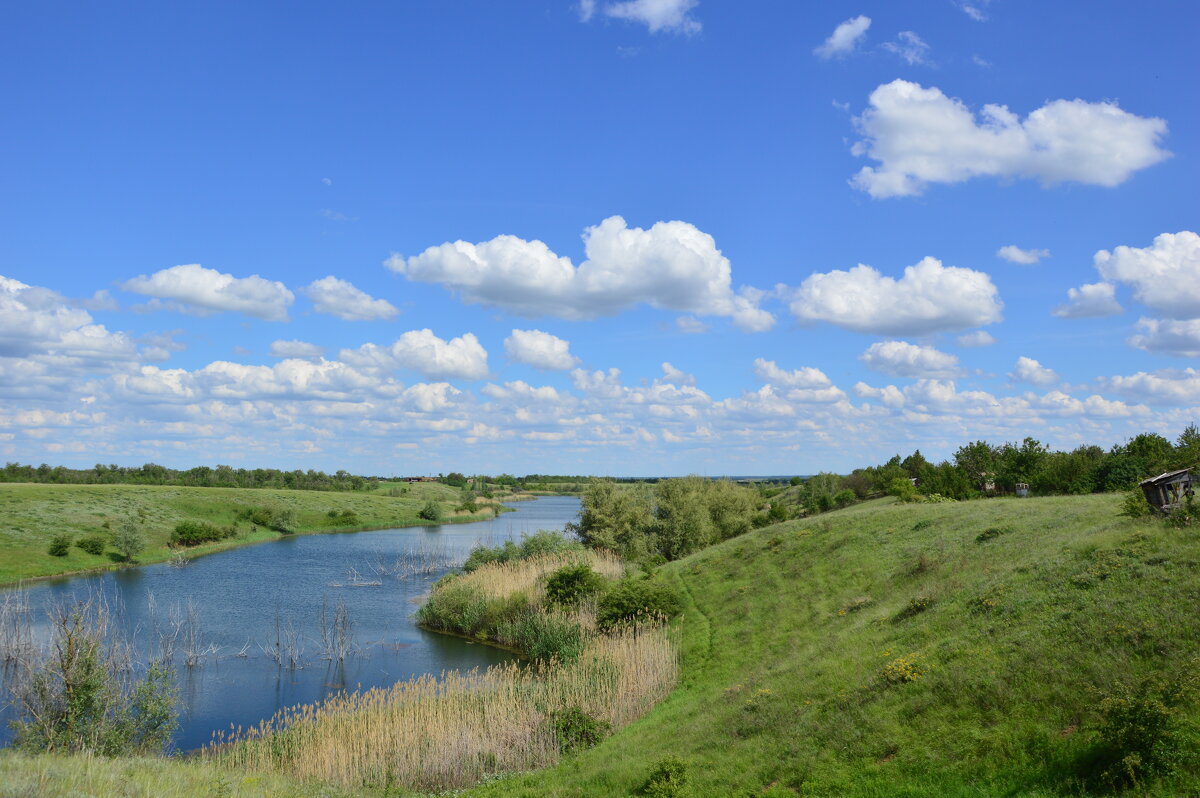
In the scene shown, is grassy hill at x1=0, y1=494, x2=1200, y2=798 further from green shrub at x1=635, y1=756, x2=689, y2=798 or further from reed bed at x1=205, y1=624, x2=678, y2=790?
reed bed at x1=205, y1=624, x2=678, y2=790

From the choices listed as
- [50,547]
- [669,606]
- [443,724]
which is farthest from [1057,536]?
[50,547]

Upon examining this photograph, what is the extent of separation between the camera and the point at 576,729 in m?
21.4

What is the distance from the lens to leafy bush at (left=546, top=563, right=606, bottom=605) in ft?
126

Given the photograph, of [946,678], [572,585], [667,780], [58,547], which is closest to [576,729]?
[667,780]

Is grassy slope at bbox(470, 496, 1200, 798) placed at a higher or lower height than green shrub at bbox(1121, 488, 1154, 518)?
lower

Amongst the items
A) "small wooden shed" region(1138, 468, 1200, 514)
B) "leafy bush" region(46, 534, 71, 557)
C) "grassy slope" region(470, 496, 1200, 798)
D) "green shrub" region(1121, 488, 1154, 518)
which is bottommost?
"leafy bush" region(46, 534, 71, 557)

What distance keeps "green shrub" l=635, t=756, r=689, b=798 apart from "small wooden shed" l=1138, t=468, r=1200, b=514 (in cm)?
1643

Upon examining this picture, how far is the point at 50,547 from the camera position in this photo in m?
63.8

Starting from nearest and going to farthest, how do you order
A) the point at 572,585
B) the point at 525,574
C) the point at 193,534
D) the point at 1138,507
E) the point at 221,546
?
the point at 1138,507, the point at 572,585, the point at 525,574, the point at 193,534, the point at 221,546

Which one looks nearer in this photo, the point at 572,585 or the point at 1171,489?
the point at 1171,489

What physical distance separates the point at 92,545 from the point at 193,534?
50.9ft

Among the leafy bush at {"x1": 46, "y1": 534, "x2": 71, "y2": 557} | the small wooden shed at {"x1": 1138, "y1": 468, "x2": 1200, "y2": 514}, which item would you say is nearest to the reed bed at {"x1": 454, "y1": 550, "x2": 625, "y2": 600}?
the small wooden shed at {"x1": 1138, "y1": 468, "x2": 1200, "y2": 514}

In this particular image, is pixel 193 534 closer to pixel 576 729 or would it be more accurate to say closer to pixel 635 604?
pixel 635 604

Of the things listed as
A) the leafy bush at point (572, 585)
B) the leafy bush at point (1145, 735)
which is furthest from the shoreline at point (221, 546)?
the leafy bush at point (1145, 735)
